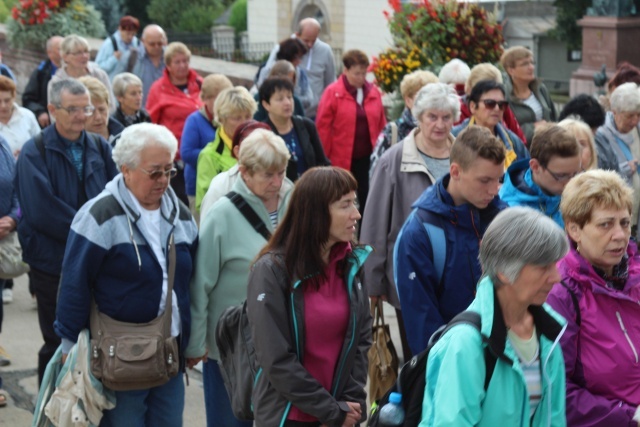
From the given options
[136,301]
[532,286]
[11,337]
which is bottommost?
[11,337]

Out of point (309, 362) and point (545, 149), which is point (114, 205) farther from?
point (545, 149)

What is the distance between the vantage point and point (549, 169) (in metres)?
5.60

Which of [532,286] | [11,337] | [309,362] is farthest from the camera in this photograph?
[11,337]

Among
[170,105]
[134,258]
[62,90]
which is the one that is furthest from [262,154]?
[170,105]

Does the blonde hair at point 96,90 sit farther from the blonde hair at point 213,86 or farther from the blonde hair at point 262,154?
the blonde hair at point 262,154

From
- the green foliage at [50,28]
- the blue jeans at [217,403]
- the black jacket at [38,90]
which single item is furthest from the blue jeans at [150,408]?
the green foliage at [50,28]

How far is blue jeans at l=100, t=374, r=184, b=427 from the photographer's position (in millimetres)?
5457

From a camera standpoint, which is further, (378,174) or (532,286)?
(378,174)

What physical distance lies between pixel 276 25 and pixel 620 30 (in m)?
24.1

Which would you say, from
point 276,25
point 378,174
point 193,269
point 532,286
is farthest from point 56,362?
point 276,25

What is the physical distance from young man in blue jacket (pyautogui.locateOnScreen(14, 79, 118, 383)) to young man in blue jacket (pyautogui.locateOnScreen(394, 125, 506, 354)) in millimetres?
2216

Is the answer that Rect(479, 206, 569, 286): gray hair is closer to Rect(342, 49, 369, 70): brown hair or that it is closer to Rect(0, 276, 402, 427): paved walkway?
Rect(0, 276, 402, 427): paved walkway

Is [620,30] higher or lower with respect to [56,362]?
higher

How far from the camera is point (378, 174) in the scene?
6789mm
